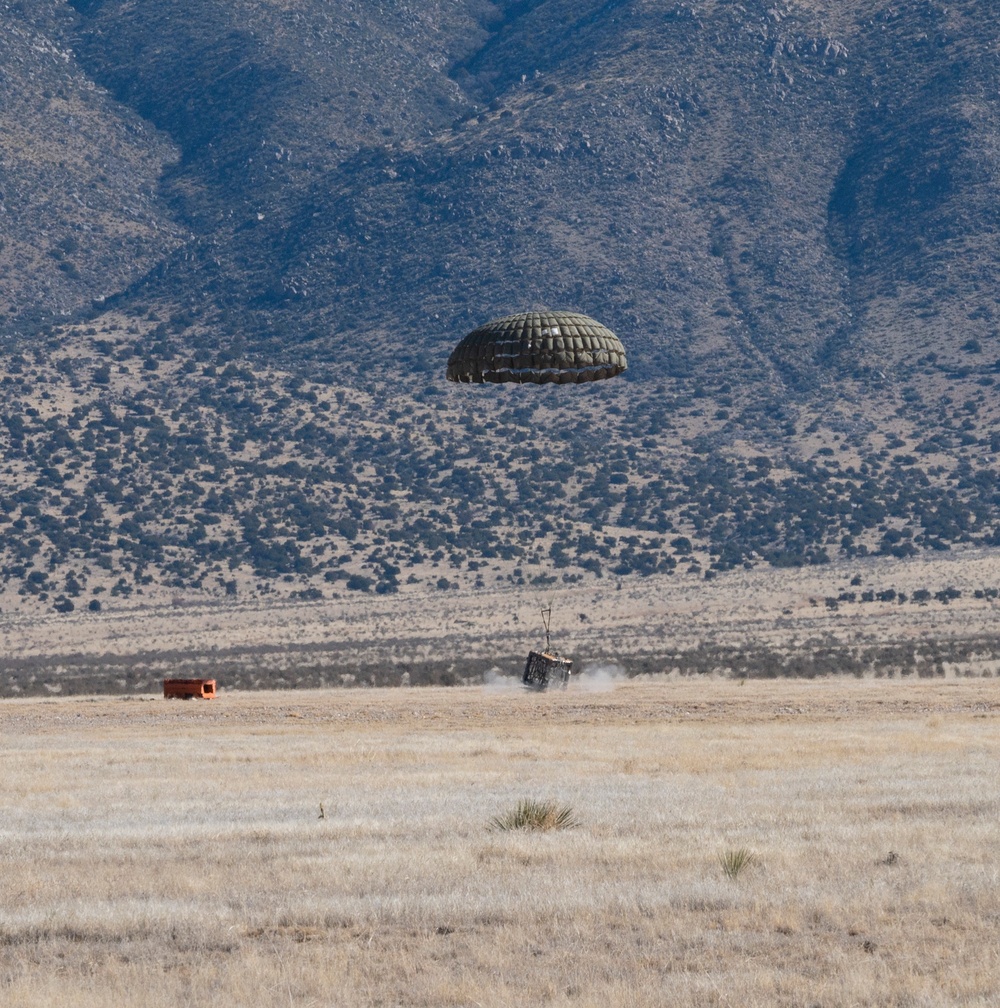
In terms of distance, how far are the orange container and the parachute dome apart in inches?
588

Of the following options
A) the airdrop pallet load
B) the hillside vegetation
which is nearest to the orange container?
the airdrop pallet load

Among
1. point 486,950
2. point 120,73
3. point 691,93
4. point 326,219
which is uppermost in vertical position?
point 120,73

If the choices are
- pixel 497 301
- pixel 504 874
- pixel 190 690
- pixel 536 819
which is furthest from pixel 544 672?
pixel 497 301

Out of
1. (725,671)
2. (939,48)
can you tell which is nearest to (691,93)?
(939,48)

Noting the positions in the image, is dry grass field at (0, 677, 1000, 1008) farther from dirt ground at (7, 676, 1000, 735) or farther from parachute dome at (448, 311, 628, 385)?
parachute dome at (448, 311, 628, 385)

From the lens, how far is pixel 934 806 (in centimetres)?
1878

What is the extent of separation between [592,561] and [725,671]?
43.0 metres

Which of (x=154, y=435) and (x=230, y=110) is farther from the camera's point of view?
(x=230, y=110)

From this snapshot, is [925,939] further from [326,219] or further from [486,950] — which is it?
[326,219]

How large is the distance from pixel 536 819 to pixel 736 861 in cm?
345

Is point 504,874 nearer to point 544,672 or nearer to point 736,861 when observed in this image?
point 736,861

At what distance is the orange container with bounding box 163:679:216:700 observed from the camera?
143 feet

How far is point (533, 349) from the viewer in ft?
100

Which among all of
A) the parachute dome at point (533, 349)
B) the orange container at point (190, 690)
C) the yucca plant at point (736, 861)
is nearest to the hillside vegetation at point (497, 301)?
the orange container at point (190, 690)
